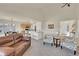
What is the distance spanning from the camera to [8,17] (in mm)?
2164

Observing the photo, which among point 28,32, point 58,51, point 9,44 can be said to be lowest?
point 58,51

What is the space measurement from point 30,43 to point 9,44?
35cm

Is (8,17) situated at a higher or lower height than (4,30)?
higher

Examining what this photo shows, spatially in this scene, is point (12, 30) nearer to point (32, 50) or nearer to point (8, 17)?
point (8, 17)

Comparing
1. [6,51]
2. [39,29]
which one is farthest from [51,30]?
[6,51]

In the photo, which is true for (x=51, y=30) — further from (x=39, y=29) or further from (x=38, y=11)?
(x=38, y=11)

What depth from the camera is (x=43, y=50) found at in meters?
2.19

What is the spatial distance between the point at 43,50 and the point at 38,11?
2.16 feet

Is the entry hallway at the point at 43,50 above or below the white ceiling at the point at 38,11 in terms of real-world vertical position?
below

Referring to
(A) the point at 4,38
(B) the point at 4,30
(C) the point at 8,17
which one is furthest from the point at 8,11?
(A) the point at 4,38

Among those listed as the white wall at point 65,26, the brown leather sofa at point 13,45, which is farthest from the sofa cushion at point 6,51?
the white wall at point 65,26

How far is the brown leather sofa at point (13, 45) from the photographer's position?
2.09m

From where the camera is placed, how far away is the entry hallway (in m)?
2.14

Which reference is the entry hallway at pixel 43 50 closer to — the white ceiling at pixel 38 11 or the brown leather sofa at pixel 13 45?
the brown leather sofa at pixel 13 45
